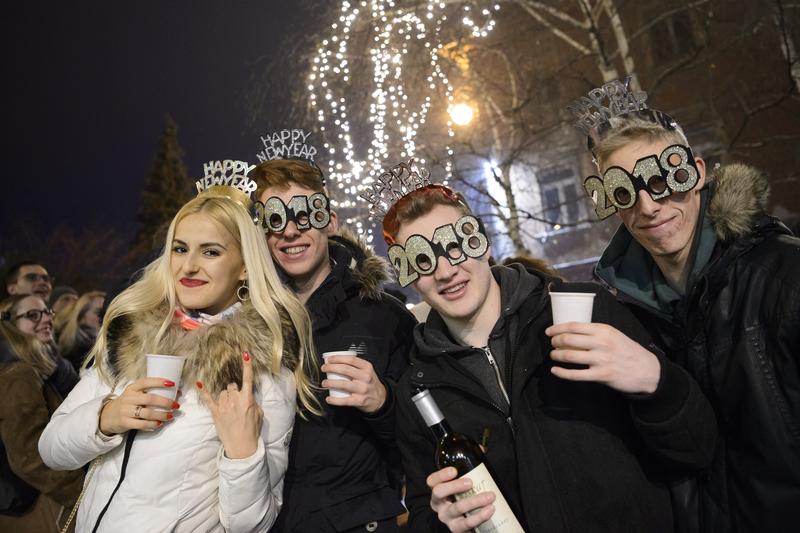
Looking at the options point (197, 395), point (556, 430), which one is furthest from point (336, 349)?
point (556, 430)

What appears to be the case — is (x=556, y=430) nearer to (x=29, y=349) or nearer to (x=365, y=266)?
(x=365, y=266)

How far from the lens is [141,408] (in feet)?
6.53

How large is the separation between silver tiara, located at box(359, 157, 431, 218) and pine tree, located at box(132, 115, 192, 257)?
28.6m

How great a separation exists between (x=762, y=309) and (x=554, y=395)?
734 millimetres

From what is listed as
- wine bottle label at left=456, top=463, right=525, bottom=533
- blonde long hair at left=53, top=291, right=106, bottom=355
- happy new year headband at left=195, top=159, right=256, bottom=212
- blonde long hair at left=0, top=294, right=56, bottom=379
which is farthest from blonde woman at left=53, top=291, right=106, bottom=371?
wine bottle label at left=456, top=463, right=525, bottom=533

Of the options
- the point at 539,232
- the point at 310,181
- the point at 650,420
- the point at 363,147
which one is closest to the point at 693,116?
the point at 539,232

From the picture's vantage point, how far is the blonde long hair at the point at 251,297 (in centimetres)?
237

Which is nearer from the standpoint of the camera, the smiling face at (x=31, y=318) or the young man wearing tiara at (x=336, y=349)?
the young man wearing tiara at (x=336, y=349)

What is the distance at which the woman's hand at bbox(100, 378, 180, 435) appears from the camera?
6.48ft

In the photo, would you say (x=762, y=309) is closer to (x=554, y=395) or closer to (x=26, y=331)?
(x=554, y=395)

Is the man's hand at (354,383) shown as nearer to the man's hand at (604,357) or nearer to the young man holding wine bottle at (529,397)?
the young man holding wine bottle at (529,397)

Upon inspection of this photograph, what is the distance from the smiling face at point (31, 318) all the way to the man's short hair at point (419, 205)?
3565 millimetres

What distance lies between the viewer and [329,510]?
8.05ft

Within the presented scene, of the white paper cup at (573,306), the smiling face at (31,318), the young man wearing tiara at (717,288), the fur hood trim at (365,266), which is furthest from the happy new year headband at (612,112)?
the smiling face at (31,318)
